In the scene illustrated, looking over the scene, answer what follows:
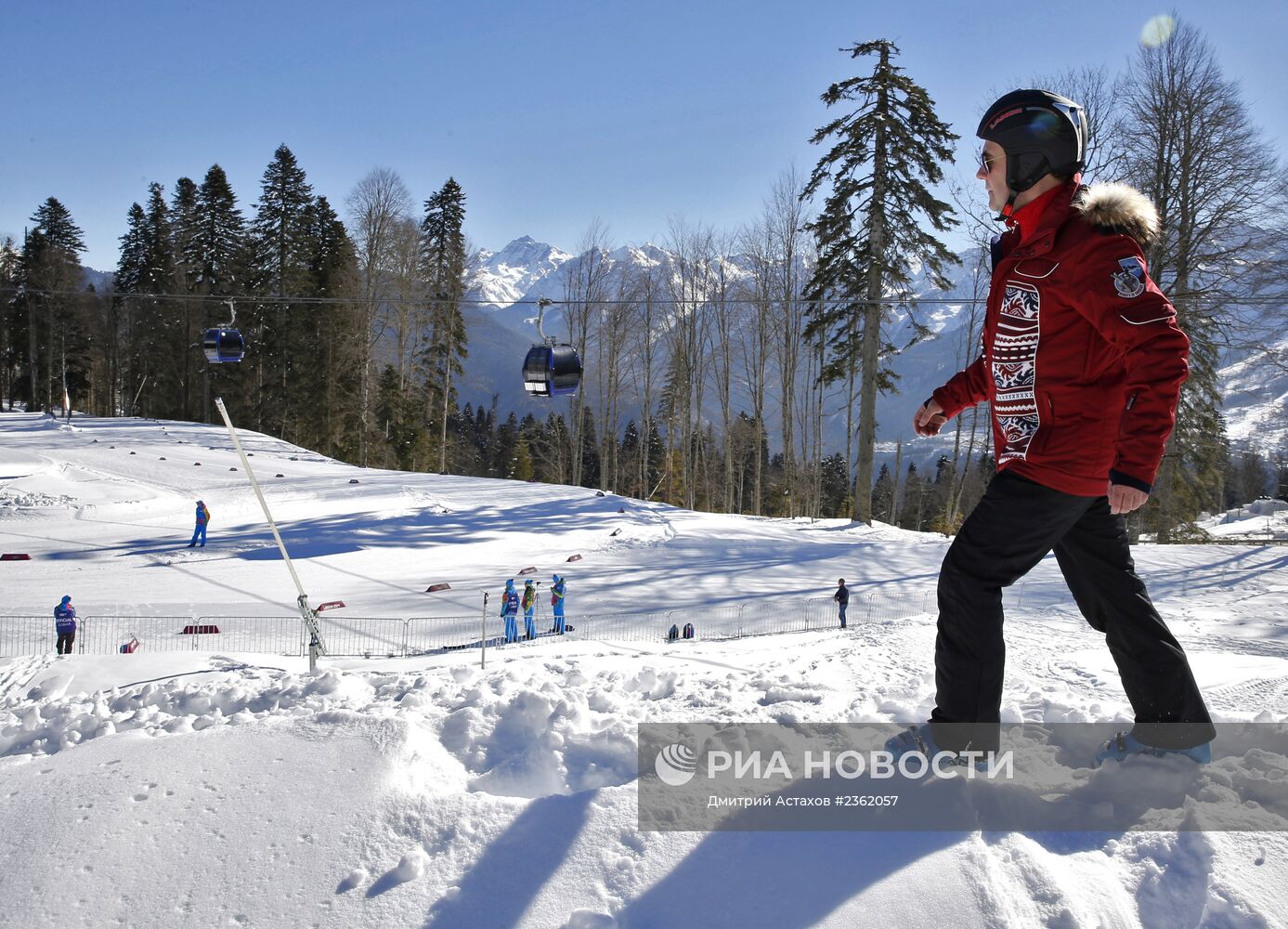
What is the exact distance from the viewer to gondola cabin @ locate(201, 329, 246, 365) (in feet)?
54.1

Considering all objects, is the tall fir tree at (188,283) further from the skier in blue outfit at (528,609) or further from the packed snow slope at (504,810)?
the packed snow slope at (504,810)

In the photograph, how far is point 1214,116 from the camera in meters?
19.4

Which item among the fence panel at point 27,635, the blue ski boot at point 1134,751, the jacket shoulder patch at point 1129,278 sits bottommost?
the fence panel at point 27,635

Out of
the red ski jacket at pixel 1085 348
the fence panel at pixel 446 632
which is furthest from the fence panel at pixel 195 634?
the red ski jacket at pixel 1085 348

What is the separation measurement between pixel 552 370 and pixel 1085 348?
33.9ft

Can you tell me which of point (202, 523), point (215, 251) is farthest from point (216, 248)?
point (202, 523)

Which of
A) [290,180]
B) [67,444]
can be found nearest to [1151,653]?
[67,444]

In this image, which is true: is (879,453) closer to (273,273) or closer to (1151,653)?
(273,273)

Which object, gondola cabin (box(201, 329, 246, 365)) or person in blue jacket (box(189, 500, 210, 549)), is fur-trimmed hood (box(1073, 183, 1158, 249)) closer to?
gondola cabin (box(201, 329, 246, 365))

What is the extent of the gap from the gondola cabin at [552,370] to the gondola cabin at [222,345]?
7.97 meters

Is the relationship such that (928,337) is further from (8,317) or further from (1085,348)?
(8,317)

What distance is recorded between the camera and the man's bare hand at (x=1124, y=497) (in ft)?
7.29

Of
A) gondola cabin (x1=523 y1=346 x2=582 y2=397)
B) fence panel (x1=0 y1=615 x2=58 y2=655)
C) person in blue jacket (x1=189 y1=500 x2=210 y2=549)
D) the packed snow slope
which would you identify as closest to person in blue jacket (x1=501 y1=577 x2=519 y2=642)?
gondola cabin (x1=523 y1=346 x2=582 y2=397)

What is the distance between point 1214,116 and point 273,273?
→ 47105mm
